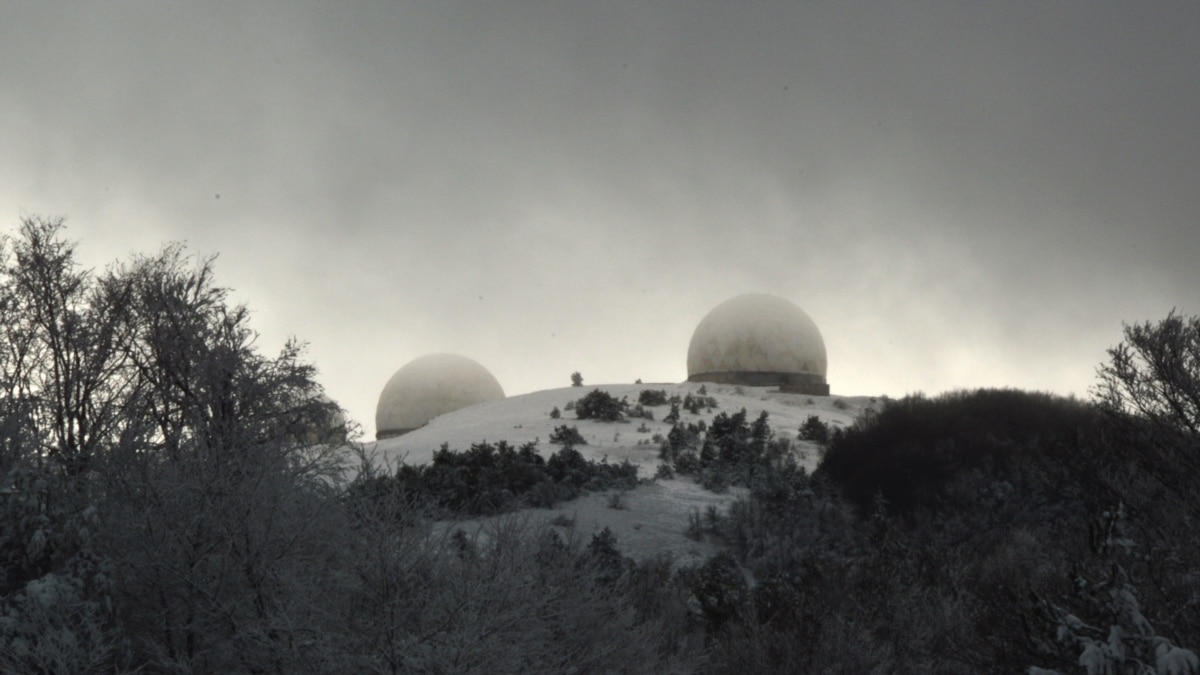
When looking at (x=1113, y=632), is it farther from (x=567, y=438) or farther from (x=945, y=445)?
(x=567, y=438)

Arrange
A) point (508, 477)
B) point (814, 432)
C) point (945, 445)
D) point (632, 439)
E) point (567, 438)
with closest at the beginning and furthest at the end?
point (945, 445) < point (508, 477) < point (567, 438) < point (814, 432) < point (632, 439)

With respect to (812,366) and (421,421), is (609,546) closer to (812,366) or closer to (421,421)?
(812,366)

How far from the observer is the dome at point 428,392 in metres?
51.9

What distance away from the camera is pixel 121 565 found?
397 inches

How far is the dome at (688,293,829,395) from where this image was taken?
4566 cm

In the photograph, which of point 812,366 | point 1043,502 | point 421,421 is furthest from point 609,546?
point 421,421

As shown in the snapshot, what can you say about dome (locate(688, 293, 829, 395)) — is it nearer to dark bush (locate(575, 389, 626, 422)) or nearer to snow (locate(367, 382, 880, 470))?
snow (locate(367, 382, 880, 470))

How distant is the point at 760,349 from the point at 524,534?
37.0 m

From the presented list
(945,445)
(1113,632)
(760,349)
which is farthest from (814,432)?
(1113,632)

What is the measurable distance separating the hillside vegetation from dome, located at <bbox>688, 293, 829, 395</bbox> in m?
17.5

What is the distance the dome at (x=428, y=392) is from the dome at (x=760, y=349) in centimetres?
1180

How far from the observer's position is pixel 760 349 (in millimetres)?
45906

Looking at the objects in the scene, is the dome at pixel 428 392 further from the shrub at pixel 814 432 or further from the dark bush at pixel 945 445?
the dark bush at pixel 945 445

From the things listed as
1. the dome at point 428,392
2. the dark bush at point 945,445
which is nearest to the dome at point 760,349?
the dome at point 428,392
